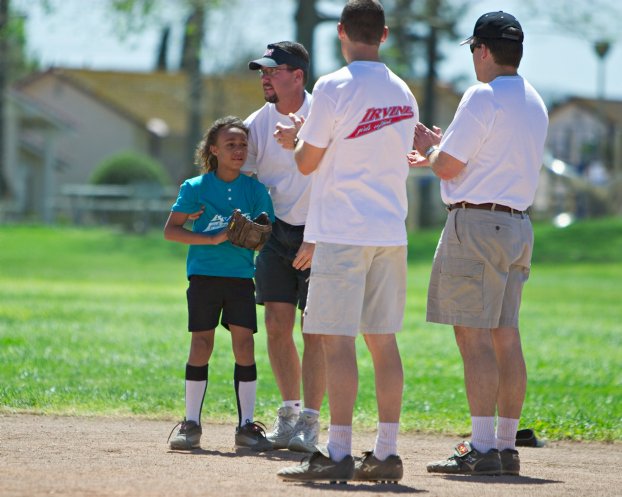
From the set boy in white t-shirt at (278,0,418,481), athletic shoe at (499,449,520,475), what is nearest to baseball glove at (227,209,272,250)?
boy in white t-shirt at (278,0,418,481)

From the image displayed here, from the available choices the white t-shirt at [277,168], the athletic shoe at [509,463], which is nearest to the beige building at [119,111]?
the white t-shirt at [277,168]

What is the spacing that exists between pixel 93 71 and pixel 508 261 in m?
68.0

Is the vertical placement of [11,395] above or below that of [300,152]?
below

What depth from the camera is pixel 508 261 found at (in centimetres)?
687

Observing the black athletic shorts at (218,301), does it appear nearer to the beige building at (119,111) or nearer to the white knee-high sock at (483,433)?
the white knee-high sock at (483,433)

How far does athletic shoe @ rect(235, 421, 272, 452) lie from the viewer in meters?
7.51

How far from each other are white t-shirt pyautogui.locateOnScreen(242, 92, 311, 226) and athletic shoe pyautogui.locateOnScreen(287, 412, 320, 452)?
113cm

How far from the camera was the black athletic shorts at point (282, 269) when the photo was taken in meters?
7.76

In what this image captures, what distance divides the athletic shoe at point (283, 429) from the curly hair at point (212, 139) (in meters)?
1.50

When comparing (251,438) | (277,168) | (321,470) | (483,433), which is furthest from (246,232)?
(483,433)

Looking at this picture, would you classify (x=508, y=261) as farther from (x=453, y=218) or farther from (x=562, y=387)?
(x=562, y=387)

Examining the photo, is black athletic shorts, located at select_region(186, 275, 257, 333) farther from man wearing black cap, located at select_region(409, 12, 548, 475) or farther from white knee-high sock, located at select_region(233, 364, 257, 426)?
man wearing black cap, located at select_region(409, 12, 548, 475)

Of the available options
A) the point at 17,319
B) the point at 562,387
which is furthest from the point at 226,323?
the point at 17,319

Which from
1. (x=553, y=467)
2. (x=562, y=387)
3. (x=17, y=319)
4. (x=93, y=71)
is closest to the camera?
(x=553, y=467)
